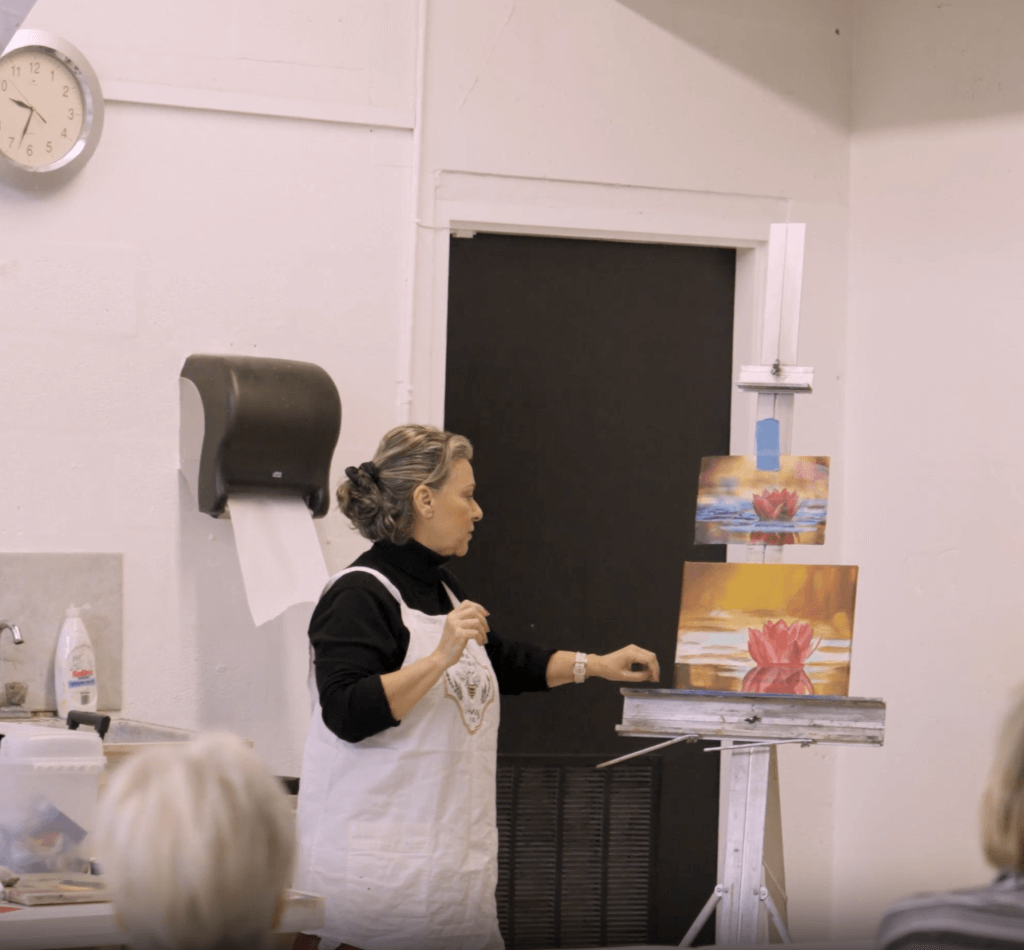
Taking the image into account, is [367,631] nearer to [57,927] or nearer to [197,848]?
[57,927]

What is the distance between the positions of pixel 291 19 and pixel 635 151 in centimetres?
93

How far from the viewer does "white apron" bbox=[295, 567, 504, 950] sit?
2.19 m

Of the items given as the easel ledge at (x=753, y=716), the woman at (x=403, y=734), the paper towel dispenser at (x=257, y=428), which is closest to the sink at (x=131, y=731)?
the paper towel dispenser at (x=257, y=428)

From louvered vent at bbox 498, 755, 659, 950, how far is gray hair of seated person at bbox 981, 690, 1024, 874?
2399mm

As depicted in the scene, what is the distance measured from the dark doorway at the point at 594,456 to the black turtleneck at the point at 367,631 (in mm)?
1087

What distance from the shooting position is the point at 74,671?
292cm

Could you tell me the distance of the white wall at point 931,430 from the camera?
3.29 meters

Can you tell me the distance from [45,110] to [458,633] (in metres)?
1.67

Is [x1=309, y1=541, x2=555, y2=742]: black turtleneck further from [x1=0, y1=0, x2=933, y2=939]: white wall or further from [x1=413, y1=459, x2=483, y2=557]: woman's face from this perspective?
[x1=0, y1=0, x2=933, y2=939]: white wall

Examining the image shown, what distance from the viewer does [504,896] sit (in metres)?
3.46

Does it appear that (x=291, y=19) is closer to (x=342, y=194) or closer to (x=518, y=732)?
(x=342, y=194)

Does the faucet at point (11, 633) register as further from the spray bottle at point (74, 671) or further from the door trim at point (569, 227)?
the door trim at point (569, 227)

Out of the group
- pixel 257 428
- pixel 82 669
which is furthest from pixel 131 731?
pixel 257 428

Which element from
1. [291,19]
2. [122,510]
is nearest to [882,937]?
[122,510]
